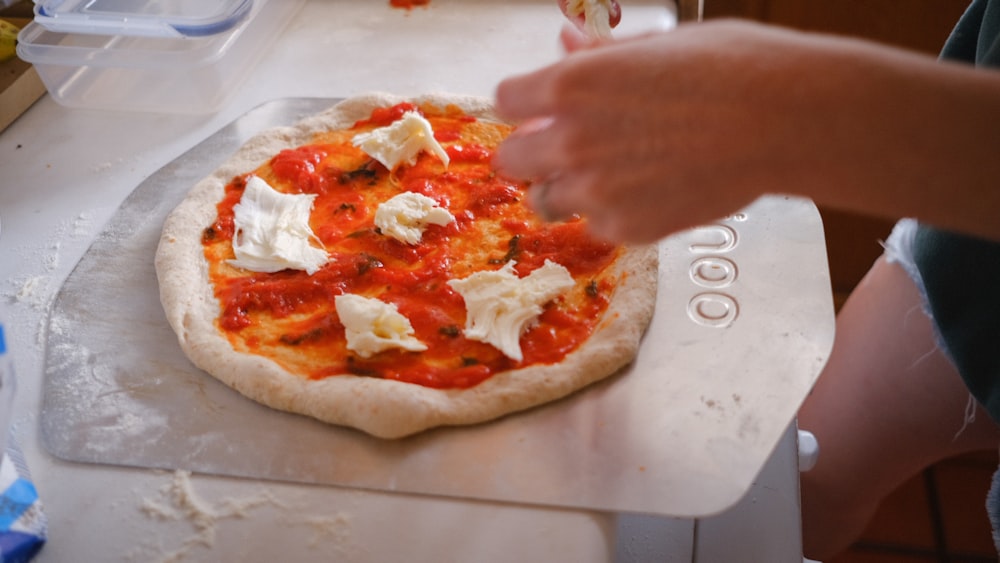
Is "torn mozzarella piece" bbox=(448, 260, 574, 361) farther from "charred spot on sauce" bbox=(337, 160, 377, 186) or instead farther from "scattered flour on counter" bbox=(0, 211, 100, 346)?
"scattered flour on counter" bbox=(0, 211, 100, 346)

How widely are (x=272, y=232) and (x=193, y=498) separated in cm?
71

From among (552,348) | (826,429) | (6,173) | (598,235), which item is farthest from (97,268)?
(826,429)

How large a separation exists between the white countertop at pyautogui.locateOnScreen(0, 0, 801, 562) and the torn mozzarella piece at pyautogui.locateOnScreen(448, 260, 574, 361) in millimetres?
372

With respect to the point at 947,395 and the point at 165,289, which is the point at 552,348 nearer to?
the point at 165,289

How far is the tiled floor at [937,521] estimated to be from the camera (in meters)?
2.83

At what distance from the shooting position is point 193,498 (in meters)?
1.42

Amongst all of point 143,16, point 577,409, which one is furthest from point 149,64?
point 577,409

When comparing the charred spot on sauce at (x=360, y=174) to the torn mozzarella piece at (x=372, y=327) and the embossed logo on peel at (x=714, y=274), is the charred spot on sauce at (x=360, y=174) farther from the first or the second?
the embossed logo on peel at (x=714, y=274)

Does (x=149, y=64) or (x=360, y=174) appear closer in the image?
(x=360, y=174)

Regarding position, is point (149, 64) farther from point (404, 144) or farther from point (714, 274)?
point (714, 274)

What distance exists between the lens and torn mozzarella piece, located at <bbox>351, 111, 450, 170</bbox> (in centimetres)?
211

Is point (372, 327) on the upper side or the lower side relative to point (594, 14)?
lower

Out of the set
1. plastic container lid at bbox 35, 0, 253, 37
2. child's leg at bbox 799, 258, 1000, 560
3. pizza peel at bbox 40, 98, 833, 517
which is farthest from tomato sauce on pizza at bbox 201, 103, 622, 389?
child's leg at bbox 799, 258, 1000, 560

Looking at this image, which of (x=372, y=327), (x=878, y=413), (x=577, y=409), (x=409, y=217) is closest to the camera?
(x=577, y=409)
